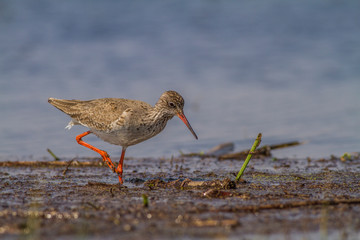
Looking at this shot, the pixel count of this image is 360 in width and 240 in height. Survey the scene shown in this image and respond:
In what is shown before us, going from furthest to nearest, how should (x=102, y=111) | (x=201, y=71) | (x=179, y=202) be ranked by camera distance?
(x=201, y=71) → (x=102, y=111) → (x=179, y=202)

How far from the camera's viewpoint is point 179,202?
19.8 feet

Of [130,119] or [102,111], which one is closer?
[130,119]

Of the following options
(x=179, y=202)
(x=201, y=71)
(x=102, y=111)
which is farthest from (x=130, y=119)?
(x=201, y=71)

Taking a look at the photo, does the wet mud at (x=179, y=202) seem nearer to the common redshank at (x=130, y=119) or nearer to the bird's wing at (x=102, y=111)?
the common redshank at (x=130, y=119)

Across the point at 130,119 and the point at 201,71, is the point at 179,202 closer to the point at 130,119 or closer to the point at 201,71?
the point at 130,119

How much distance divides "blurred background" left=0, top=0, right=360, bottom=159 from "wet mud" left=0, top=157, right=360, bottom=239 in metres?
2.01

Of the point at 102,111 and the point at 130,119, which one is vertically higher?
the point at 102,111

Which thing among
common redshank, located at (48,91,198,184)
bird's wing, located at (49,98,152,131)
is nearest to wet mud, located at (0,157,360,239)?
common redshank, located at (48,91,198,184)

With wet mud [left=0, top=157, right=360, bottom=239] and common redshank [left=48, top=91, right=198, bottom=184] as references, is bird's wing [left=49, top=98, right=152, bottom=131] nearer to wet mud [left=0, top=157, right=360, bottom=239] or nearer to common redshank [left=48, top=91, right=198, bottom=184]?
common redshank [left=48, top=91, right=198, bottom=184]

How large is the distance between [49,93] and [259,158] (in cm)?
642

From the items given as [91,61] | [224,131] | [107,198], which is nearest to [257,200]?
[107,198]

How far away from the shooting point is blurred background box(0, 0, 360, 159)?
11672mm

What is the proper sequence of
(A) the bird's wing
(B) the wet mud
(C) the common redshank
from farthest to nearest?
(A) the bird's wing → (C) the common redshank → (B) the wet mud

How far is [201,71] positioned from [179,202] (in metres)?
10.5
